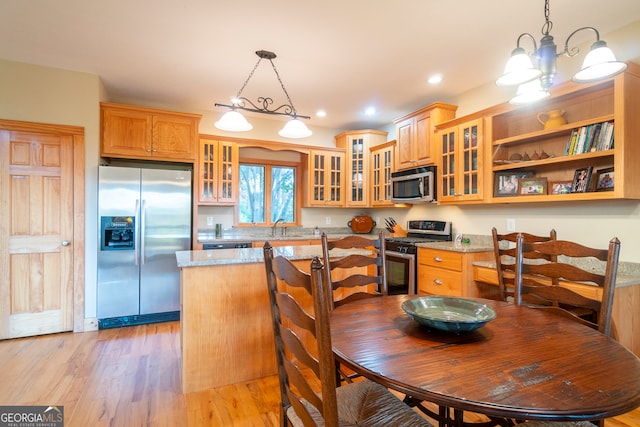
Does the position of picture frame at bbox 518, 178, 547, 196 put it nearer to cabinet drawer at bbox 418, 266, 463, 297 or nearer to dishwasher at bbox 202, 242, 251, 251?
cabinet drawer at bbox 418, 266, 463, 297

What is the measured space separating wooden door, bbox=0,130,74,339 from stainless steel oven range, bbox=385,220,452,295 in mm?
3435

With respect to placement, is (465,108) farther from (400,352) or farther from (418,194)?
(400,352)

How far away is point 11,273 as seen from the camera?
3021 millimetres

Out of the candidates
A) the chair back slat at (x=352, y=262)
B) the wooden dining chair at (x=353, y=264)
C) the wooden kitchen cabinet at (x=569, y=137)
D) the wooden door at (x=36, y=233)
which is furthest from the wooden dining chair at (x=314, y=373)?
the wooden door at (x=36, y=233)

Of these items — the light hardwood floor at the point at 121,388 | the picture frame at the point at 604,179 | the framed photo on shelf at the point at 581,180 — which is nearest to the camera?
the light hardwood floor at the point at 121,388

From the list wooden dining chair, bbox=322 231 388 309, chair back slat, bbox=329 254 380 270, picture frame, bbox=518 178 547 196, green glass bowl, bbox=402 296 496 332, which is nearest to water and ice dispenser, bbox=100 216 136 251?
wooden dining chair, bbox=322 231 388 309

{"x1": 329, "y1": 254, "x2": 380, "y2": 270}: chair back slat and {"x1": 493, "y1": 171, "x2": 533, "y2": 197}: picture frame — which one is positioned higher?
{"x1": 493, "y1": 171, "x2": 533, "y2": 197}: picture frame

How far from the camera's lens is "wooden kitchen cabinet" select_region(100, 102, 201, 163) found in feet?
11.2

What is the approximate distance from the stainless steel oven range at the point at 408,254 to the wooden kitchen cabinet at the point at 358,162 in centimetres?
102

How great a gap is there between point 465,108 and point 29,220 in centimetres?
475

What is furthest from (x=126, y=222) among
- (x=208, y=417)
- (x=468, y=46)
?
(x=468, y=46)

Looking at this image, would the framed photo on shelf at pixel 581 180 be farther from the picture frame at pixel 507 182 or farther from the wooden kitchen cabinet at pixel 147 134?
the wooden kitchen cabinet at pixel 147 134

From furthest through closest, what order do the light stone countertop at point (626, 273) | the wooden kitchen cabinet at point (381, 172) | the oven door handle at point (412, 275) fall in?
the wooden kitchen cabinet at point (381, 172), the oven door handle at point (412, 275), the light stone countertop at point (626, 273)

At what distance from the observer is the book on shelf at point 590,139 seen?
88.8 inches
